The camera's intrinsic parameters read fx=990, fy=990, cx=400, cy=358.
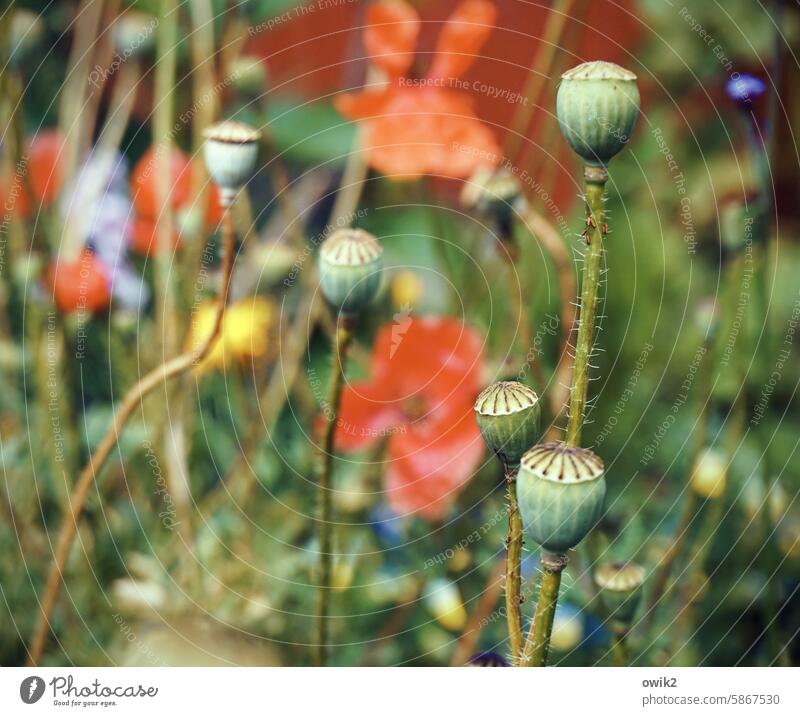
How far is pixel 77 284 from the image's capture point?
1.68 ft

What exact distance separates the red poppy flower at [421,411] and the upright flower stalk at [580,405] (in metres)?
0.23

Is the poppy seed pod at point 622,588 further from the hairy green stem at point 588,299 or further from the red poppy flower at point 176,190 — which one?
the red poppy flower at point 176,190

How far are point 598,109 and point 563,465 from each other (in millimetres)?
92

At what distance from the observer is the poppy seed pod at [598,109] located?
0.25 metres

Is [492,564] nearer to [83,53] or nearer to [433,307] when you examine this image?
[433,307]

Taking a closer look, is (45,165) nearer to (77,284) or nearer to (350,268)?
(77,284)

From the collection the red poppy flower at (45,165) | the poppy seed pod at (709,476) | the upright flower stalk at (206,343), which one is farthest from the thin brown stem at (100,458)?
the poppy seed pod at (709,476)

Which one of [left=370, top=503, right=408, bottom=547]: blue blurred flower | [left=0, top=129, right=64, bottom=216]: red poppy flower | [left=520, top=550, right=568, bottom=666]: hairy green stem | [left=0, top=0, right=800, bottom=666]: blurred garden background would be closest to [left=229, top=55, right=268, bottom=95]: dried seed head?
[left=0, top=0, right=800, bottom=666]: blurred garden background

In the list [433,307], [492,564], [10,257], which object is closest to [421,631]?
[492,564]

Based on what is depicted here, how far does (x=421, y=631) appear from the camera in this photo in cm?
49

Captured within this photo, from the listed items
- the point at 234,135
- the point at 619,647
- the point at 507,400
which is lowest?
the point at 619,647

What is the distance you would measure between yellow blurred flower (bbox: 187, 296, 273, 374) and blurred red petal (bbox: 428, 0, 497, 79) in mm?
155

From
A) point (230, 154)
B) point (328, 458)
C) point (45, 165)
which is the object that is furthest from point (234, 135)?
point (45, 165)

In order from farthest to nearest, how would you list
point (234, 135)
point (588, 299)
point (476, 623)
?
point (476, 623), point (234, 135), point (588, 299)
